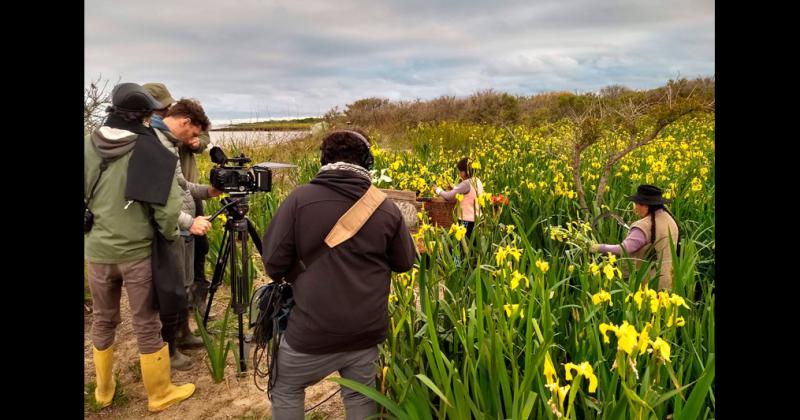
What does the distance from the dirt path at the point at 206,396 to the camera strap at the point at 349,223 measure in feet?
4.22

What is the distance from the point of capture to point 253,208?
19.6 ft

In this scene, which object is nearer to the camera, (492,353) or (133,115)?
(492,353)

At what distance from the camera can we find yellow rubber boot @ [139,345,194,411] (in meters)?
2.74

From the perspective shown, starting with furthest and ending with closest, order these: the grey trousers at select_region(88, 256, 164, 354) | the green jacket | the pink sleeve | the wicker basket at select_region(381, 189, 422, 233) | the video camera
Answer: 1. the wicker basket at select_region(381, 189, 422, 233)
2. the pink sleeve
3. the video camera
4. the grey trousers at select_region(88, 256, 164, 354)
5. the green jacket

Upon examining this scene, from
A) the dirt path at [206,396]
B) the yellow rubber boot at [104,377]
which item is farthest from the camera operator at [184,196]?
the yellow rubber boot at [104,377]

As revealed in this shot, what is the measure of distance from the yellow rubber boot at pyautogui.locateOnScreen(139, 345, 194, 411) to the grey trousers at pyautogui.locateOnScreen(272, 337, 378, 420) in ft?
3.39

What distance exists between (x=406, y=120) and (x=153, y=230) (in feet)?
58.6

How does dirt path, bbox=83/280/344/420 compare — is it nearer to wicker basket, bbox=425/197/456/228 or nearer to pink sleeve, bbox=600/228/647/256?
pink sleeve, bbox=600/228/647/256

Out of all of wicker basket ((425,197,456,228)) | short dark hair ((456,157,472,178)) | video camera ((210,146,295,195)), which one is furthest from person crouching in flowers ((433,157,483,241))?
video camera ((210,146,295,195))

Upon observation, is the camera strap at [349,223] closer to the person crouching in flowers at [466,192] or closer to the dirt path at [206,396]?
the dirt path at [206,396]
